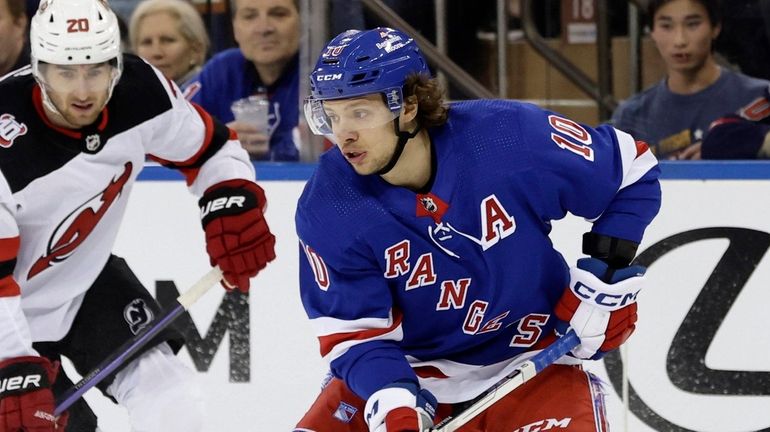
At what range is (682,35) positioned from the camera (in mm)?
3682

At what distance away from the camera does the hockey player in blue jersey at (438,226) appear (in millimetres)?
2633

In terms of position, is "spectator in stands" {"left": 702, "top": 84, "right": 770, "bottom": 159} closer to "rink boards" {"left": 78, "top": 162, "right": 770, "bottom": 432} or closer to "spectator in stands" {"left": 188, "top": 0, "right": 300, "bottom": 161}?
"rink boards" {"left": 78, "top": 162, "right": 770, "bottom": 432}

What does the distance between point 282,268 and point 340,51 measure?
1.30 meters

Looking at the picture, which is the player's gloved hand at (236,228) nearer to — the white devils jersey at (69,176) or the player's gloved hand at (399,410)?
the white devils jersey at (69,176)

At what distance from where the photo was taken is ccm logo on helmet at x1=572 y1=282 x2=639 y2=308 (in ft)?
8.79

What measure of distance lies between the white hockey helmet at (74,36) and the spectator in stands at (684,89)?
1368mm

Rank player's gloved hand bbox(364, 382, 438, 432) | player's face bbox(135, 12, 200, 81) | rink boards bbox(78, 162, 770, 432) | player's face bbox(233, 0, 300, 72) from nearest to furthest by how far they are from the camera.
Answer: player's gloved hand bbox(364, 382, 438, 432) < rink boards bbox(78, 162, 770, 432) < player's face bbox(233, 0, 300, 72) < player's face bbox(135, 12, 200, 81)

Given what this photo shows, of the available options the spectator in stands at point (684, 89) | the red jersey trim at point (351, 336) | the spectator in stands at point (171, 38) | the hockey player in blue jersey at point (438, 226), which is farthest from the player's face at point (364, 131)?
the spectator in stands at point (171, 38)

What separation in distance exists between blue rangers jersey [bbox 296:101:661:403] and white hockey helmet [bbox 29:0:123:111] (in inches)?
25.7

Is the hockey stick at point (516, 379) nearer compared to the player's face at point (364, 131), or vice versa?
the player's face at point (364, 131)

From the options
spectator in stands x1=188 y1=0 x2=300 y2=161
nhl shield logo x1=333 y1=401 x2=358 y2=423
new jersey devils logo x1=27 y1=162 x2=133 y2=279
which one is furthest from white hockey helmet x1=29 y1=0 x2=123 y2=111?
nhl shield logo x1=333 y1=401 x2=358 y2=423

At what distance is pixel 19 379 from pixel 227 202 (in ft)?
2.23

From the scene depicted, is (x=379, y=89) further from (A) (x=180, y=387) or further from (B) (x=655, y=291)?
(B) (x=655, y=291)

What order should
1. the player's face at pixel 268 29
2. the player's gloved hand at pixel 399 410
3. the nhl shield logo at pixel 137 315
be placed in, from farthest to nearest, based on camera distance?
1. the player's face at pixel 268 29
2. the nhl shield logo at pixel 137 315
3. the player's gloved hand at pixel 399 410
